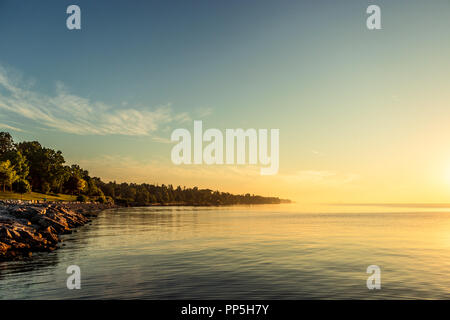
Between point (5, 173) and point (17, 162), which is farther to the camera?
point (17, 162)

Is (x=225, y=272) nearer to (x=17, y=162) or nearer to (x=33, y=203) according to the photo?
(x=33, y=203)

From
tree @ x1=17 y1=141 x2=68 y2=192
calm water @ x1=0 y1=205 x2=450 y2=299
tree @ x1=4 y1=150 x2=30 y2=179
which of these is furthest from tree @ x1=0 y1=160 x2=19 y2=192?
calm water @ x1=0 y1=205 x2=450 y2=299

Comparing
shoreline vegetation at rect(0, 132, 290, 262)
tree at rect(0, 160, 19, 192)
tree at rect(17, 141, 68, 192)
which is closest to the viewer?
shoreline vegetation at rect(0, 132, 290, 262)

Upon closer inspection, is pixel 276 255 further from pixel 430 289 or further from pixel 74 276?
pixel 74 276

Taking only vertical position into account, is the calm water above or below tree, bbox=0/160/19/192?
below

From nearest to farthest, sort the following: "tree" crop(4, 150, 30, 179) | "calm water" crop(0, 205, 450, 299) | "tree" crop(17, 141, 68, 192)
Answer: "calm water" crop(0, 205, 450, 299)
"tree" crop(4, 150, 30, 179)
"tree" crop(17, 141, 68, 192)

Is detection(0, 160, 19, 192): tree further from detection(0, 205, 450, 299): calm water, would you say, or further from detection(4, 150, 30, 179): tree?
detection(0, 205, 450, 299): calm water

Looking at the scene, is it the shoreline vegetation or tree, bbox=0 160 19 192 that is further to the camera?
tree, bbox=0 160 19 192

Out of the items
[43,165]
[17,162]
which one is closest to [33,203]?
[17,162]

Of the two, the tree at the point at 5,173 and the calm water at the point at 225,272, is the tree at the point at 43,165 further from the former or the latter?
the calm water at the point at 225,272

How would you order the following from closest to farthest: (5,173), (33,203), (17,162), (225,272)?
(225,272) < (33,203) < (5,173) < (17,162)

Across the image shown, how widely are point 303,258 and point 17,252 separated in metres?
30.2
